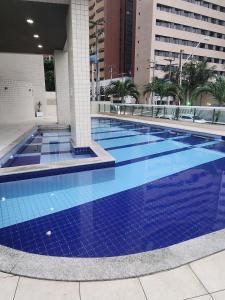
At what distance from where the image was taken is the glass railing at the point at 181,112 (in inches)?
431

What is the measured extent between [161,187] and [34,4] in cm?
557

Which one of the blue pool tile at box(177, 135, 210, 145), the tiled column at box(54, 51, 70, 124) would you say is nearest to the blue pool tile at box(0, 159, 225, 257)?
the blue pool tile at box(177, 135, 210, 145)

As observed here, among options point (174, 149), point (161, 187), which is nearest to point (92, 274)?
point (161, 187)

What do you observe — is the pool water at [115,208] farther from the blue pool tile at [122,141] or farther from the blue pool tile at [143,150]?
the blue pool tile at [122,141]

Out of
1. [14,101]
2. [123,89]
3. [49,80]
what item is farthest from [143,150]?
[49,80]

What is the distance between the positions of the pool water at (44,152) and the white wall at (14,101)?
16.6 feet

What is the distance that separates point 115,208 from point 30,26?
712 centimetres

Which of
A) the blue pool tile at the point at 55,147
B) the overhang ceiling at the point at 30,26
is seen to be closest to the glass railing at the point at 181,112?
the overhang ceiling at the point at 30,26

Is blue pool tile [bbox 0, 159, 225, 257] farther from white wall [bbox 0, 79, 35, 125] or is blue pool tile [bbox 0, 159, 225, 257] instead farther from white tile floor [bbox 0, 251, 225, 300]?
white wall [bbox 0, 79, 35, 125]

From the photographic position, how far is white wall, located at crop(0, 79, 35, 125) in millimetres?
13083

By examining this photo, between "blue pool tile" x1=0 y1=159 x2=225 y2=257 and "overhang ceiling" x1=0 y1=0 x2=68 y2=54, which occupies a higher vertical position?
"overhang ceiling" x1=0 y1=0 x2=68 y2=54

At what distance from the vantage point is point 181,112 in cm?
1285

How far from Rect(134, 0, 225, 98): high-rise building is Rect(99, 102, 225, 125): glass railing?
22.9 m

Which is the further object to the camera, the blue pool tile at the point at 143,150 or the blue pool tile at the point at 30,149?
the blue pool tile at the point at 30,149
